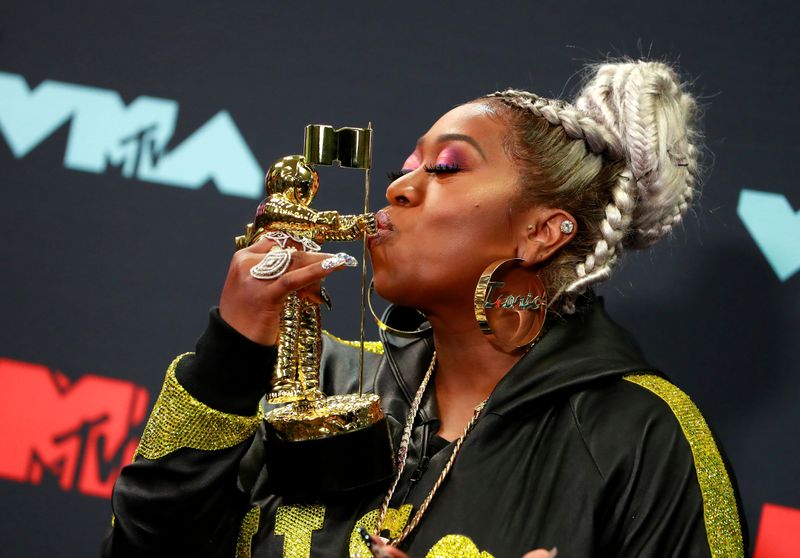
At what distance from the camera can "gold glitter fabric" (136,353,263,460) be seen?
1219 mm

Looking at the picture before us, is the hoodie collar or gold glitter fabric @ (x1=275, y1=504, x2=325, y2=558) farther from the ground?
the hoodie collar

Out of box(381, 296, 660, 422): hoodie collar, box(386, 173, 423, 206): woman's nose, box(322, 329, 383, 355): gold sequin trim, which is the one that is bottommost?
box(381, 296, 660, 422): hoodie collar

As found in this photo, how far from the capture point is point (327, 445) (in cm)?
123

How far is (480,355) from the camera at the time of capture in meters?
1.38

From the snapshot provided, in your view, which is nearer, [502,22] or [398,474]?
[398,474]

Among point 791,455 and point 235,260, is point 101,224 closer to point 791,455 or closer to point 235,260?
point 235,260

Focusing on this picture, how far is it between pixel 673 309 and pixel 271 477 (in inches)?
30.3

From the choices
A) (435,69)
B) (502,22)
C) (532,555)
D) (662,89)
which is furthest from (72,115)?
(532,555)

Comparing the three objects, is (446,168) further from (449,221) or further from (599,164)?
A: (599,164)

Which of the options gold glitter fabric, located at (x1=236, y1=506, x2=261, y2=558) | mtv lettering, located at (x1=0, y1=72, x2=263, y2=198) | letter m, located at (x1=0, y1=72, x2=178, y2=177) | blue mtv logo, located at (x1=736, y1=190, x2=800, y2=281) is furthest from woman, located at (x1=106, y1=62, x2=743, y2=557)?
letter m, located at (x1=0, y1=72, x2=178, y2=177)

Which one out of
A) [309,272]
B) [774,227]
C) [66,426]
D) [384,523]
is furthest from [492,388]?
[66,426]

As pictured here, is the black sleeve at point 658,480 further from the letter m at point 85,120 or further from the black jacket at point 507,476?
the letter m at point 85,120

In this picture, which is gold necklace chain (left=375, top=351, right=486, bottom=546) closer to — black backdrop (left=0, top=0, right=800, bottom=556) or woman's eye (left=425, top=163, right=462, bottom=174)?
woman's eye (left=425, top=163, right=462, bottom=174)

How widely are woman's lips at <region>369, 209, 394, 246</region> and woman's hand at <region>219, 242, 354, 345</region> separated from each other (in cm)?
14
